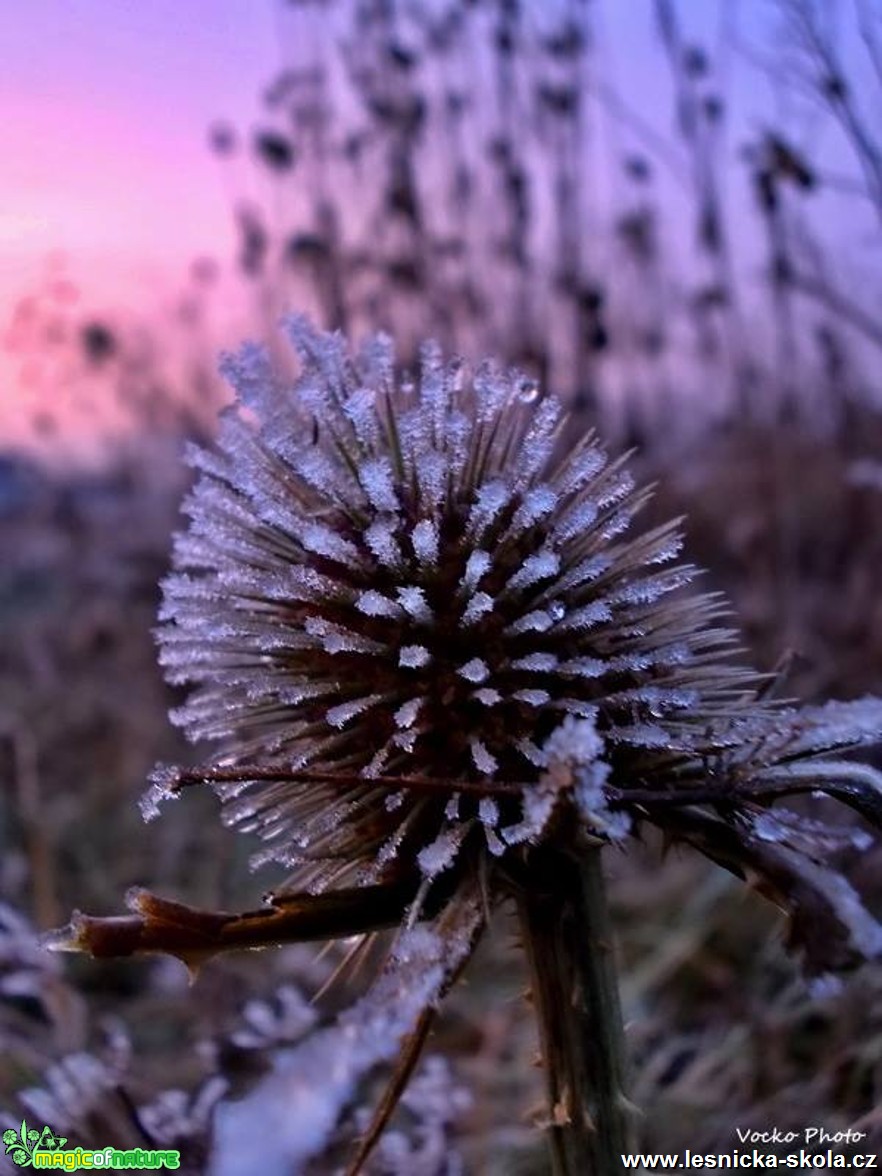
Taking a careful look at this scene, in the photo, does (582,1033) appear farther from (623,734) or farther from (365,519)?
(365,519)

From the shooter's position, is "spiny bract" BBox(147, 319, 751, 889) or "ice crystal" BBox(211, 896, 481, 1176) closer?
"ice crystal" BBox(211, 896, 481, 1176)

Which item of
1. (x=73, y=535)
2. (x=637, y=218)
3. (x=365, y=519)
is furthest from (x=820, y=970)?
(x=73, y=535)

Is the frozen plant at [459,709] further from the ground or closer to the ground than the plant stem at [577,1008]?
further from the ground

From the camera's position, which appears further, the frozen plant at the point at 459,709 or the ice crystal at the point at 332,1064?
the frozen plant at the point at 459,709

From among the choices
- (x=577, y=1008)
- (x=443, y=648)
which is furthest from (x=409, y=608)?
(x=577, y=1008)

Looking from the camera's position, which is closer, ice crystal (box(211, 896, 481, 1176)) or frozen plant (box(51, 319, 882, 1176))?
ice crystal (box(211, 896, 481, 1176))

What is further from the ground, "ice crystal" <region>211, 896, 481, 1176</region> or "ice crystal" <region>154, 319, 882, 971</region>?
"ice crystal" <region>154, 319, 882, 971</region>
